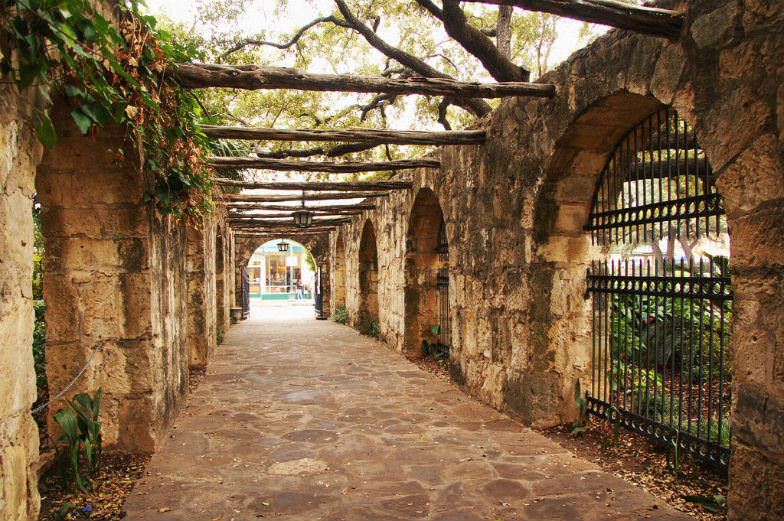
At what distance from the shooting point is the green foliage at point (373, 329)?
10.9 m

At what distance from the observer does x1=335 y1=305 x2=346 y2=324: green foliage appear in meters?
14.4

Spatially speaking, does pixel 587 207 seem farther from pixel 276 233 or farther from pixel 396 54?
pixel 276 233

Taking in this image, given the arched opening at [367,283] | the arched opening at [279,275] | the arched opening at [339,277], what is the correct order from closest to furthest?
the arched opening at [367,283] → the arched opening at [339,277] → the arched opening at [279,275]

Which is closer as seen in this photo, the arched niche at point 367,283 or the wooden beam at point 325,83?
the wooden beam at point 325,83

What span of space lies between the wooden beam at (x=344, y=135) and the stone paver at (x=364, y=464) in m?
2.44

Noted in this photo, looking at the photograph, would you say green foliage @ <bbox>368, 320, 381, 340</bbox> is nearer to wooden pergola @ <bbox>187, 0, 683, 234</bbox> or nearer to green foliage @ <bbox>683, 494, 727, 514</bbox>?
wooden pergola @ <bbox>187, 0, 683, 234</bbox>

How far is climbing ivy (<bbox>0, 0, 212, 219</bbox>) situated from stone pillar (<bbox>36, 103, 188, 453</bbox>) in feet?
0.80

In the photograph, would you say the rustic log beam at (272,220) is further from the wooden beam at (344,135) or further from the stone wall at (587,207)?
the wooden beam at (344,135)

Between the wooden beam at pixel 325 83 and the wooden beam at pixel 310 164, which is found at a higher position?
the wooden beam at pixel 325 83

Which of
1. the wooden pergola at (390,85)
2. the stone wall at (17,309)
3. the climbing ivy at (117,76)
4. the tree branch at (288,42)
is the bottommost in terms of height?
the stone wall at (17,309)

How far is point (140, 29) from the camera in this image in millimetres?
2924

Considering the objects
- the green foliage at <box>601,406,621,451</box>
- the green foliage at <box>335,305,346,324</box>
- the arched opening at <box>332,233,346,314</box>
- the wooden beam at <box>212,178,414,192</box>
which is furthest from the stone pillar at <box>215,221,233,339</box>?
the green foliage at <box>601,406,621,451</box>

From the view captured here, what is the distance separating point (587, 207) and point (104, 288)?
361 cm

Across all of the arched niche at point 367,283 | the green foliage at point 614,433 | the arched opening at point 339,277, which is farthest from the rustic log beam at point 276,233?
the green foliage at point 614,433
